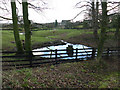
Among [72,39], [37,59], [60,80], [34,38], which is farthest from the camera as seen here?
[72,39]

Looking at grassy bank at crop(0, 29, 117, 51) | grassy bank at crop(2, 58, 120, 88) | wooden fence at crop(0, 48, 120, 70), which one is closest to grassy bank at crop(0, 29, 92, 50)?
grassy bank at crop(0, 29, 117, 51)

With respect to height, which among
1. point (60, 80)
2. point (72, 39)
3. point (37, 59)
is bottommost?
point (60, 80)

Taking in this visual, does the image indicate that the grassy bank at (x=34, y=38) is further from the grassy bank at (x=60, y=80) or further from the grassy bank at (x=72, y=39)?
the grassy bank at (x=60, y=80)

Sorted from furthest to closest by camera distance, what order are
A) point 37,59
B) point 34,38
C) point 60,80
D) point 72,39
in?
point 72,39 → point 34,38 → point 37,59 → point 60,80

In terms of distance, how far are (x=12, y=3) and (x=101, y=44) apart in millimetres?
11045

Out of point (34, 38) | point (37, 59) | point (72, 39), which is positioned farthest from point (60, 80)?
point (72, 39)

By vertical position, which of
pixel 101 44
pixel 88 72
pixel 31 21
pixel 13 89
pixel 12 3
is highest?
pixel 12 3

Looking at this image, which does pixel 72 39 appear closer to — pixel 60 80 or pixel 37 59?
pixel 37 59

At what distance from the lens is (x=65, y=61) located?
1117cm

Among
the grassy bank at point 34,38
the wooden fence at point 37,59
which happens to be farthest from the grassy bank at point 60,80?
the grassy bank at point 34,38

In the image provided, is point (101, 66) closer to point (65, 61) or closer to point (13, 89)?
point (65, 61)

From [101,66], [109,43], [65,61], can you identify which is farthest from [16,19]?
[109,43]

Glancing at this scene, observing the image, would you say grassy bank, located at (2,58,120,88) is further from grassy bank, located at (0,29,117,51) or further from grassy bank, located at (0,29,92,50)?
grassy bank, located at (0,29,92,50)

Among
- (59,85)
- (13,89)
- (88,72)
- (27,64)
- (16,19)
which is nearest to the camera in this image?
(13,89)
